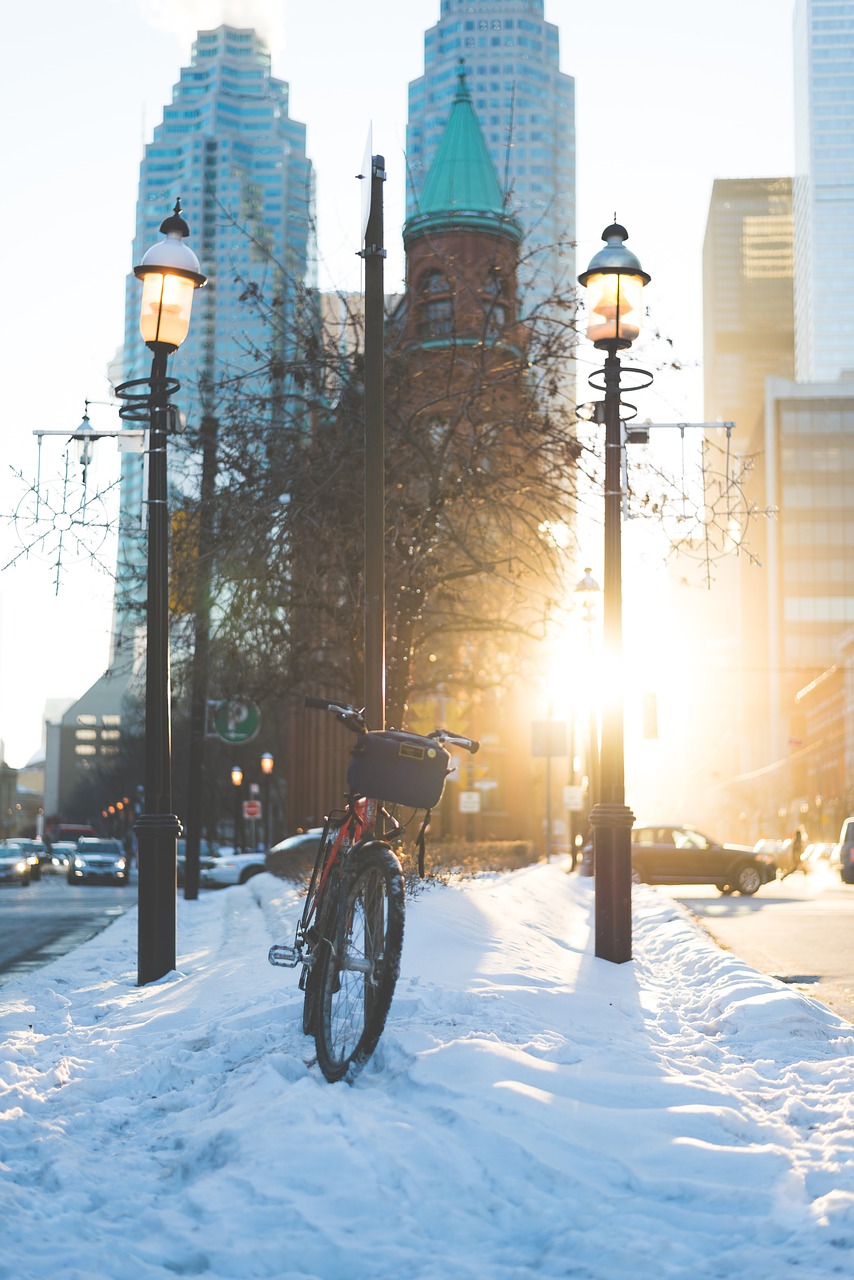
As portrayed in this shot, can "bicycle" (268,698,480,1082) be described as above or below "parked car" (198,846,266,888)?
above

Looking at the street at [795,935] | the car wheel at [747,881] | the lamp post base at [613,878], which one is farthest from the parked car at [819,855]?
the lamp post base at [613,878]

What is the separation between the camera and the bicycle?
5.87 metres

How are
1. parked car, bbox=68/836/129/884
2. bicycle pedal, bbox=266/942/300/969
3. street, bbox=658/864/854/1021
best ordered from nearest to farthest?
bicycle pedal, bbox=266/942/300/969 → street, bbox=658/864/854/1021 → parked car, bbox=68/836/129/884

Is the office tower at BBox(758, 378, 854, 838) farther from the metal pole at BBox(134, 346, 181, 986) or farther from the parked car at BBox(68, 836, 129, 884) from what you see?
the metal pole at BBox(134, 346, 181, 986)

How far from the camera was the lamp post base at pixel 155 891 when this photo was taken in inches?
430

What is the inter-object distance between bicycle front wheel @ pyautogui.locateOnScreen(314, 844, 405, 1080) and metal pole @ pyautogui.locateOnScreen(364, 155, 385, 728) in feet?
14.6

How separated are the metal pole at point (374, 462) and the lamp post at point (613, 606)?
163 cm

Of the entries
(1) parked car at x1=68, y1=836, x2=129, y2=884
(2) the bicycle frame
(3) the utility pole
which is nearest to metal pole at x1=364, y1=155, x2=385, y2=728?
(3) the utility pole

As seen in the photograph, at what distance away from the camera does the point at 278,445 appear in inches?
655

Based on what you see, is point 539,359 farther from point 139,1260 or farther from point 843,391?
point 843,391

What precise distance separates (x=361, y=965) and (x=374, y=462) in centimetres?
600

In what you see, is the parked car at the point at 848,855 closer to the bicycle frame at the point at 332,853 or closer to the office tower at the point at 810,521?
the bicycle frame at the point at 332,853

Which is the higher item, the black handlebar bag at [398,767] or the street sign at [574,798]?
the black handlebar bag at [398,767]

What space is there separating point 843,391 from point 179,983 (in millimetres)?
133726
